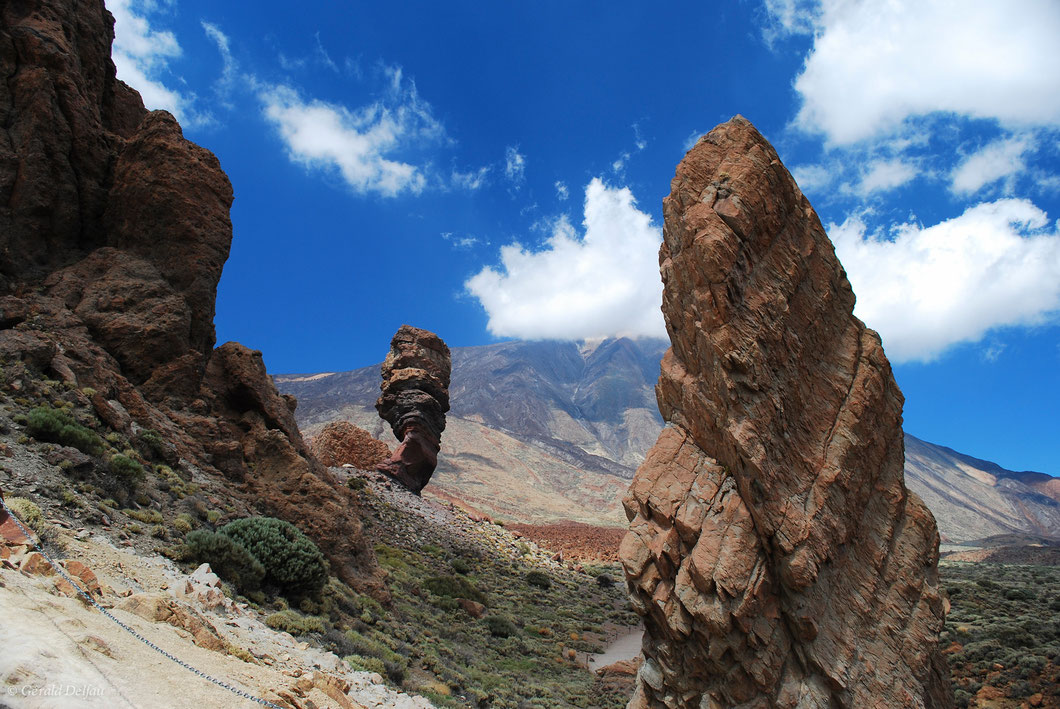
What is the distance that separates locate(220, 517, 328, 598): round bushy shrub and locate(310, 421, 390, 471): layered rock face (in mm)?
28789

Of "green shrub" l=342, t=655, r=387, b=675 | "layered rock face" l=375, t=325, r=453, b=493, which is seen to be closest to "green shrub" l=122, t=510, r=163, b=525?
"green shrub" l=342, t=655, r=387, b=675

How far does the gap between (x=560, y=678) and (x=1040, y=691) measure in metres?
13.0

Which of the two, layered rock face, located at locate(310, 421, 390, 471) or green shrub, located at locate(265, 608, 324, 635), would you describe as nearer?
green shrub, located at locate(265, 608, 324, 635)

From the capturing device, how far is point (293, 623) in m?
10.8

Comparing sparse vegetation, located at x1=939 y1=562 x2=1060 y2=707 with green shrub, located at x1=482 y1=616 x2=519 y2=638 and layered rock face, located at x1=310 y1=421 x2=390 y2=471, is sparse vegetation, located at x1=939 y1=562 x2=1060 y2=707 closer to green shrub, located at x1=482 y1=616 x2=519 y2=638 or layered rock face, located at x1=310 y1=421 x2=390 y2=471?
green shrub, located at x1=482 y1=616 x2=519 y2=638

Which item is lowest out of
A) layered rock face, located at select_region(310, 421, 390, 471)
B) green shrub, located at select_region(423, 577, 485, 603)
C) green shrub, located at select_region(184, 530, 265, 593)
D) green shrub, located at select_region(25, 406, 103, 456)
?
green shrub, located at select_region(423, 577, 485, 603)

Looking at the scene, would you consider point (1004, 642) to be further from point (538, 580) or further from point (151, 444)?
point (151, 444)

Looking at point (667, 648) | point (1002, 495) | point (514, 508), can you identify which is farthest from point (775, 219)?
point (1002, 495)

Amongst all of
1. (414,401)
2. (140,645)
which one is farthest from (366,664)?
(414,401)

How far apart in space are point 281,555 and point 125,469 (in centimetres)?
379

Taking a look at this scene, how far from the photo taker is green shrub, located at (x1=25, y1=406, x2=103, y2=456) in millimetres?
11195

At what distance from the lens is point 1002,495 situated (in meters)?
188

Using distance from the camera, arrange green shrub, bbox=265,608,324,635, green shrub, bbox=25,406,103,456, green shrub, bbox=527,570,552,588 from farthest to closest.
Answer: green shrub, bbox=527,570,552,588
green shrub, bbox=25,406,103,456
green shrub, bbox=265,608,324,635

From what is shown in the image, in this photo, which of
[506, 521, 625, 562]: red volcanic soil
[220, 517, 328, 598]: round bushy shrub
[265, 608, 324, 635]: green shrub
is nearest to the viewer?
[265, 608, 324, 635]: green shrub
